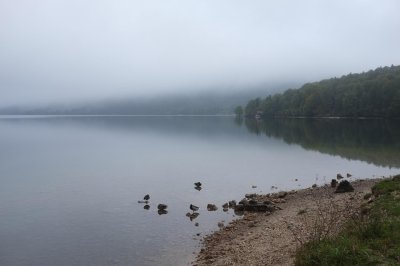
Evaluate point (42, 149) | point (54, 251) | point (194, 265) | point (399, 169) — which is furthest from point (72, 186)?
point (42, 149)

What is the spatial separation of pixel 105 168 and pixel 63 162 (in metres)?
12.6

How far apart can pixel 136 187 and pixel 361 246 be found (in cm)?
3852

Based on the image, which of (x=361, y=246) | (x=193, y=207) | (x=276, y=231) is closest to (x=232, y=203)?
(x=193, y=207)

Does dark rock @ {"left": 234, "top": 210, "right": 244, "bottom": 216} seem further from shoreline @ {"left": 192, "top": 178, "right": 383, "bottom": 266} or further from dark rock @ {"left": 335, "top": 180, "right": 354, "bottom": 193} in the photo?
dark rock @ {"left": 335, "top": 180, "right": 354, "bottom": 193}

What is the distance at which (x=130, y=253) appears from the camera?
27531 mm

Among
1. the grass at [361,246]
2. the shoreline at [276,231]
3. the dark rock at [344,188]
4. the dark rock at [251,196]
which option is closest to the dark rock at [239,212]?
the shoreline at [276,231]

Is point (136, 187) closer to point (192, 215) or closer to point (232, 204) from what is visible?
point (232, 204)

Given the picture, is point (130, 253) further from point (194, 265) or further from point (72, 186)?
point (72, 186)

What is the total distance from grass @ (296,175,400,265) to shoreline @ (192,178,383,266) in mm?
953

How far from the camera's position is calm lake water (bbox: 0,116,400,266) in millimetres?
28781

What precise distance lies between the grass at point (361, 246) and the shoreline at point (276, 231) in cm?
95

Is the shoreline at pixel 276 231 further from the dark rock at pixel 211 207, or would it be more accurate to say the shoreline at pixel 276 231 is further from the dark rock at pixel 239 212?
the dark rock at pixel 211 207

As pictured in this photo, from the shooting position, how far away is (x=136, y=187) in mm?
51781

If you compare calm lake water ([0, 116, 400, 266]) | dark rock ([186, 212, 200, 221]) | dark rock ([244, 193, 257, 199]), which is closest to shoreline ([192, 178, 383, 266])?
calm lake water ([0, 116, 400, 266])
